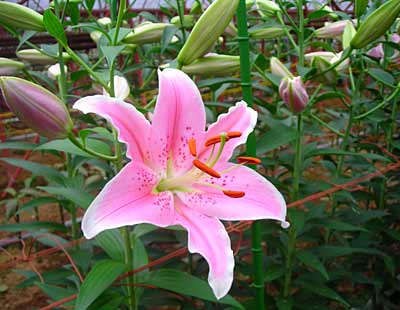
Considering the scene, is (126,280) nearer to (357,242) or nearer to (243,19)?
(243,19)

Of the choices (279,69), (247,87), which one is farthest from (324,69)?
(247,87)

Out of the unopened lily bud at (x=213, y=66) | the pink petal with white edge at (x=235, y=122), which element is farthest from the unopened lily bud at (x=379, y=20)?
the pink petal with white edge at (x=235, y=122)

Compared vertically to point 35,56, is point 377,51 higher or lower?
lower

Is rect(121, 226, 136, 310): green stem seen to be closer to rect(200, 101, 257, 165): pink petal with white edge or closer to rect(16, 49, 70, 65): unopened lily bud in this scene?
rect(200, 101, 257, 165): pink petal with white edge

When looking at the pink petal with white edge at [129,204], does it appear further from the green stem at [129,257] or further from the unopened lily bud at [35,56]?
the unopened lily bud at [35,56]

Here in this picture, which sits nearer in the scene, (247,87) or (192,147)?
(192,147)

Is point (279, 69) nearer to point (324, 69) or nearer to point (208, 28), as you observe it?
point (324, 69)
